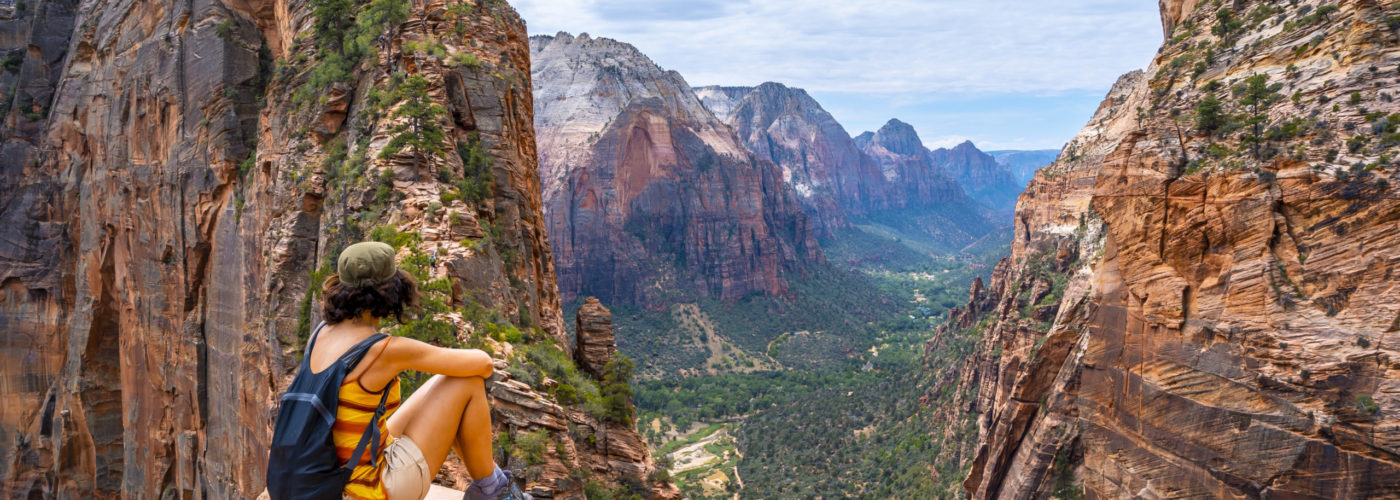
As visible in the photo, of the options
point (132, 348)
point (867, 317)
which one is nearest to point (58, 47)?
point (132, 348)

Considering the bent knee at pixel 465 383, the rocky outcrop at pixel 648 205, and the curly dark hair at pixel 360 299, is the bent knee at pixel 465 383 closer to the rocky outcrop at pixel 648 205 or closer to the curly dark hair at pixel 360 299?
the curly dark hair at pixel 360 299

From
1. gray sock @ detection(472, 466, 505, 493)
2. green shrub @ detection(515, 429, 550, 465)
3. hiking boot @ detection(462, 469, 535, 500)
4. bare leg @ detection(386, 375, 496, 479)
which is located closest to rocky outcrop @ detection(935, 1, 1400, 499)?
green shrub @ detection(515, 429, 550, 465)

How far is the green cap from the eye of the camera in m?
6.19

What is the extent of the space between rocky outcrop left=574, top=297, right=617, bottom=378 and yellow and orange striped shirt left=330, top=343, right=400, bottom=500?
16256 mm

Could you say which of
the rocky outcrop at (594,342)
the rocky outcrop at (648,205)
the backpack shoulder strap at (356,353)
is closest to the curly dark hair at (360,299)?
the backpack shoulder strap at (356,353)

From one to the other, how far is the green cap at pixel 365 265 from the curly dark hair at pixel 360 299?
0.27 ft

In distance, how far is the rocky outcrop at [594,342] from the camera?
75.8 feet

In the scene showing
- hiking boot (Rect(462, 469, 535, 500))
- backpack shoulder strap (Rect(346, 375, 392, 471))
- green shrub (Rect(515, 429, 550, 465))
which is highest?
backpack shoulder strap (Rect(346, 375, 392, 471))

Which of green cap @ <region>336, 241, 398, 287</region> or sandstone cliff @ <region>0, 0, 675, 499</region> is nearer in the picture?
green cap @ <region>336, 241, 398, 287</region>

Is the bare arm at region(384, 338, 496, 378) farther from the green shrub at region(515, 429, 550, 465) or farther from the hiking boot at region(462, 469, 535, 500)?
the green shrub at region(515, 429, 550, 465)

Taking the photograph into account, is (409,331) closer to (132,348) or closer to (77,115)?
(132,348)

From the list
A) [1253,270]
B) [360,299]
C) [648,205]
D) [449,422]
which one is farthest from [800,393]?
[360,299]

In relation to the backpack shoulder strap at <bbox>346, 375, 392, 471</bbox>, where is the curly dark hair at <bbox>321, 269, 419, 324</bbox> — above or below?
above

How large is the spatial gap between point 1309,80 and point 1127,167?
520 centimetres
